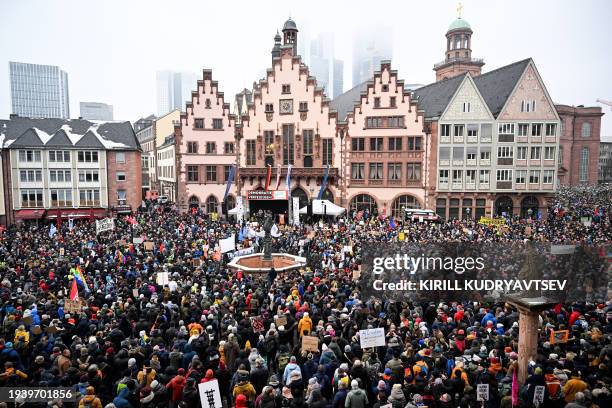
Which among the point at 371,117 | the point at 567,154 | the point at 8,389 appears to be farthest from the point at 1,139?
the point at 567,154

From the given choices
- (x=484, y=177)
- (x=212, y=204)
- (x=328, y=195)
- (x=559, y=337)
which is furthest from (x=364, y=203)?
(x=559, y=337)

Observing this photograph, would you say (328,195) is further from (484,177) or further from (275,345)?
(275,345)

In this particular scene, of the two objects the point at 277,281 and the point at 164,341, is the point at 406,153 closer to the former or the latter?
the point at 277,281

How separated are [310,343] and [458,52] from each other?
8036 centimetres

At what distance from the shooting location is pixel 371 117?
150ft

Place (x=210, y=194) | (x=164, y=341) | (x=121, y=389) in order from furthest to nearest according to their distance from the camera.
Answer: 1. (x=210, y=194)
2. (x=164, y=341)
3. (x=121, y=389)

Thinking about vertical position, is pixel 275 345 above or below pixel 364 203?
below

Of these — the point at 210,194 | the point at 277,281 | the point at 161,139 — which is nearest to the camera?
the point at 277,281

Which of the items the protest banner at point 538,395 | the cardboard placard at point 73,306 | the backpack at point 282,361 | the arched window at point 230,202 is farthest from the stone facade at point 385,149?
the protest banner at point 538,395

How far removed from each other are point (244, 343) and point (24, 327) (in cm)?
642

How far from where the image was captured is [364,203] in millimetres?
47438

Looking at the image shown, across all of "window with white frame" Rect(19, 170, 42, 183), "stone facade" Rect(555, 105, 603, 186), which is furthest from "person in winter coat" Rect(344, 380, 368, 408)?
"stone facade" Rect(555, 105, 603, 186)

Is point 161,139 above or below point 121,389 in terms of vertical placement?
above

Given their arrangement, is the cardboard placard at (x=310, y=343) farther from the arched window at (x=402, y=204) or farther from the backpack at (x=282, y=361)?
the arched window at (x=402, y=204)
